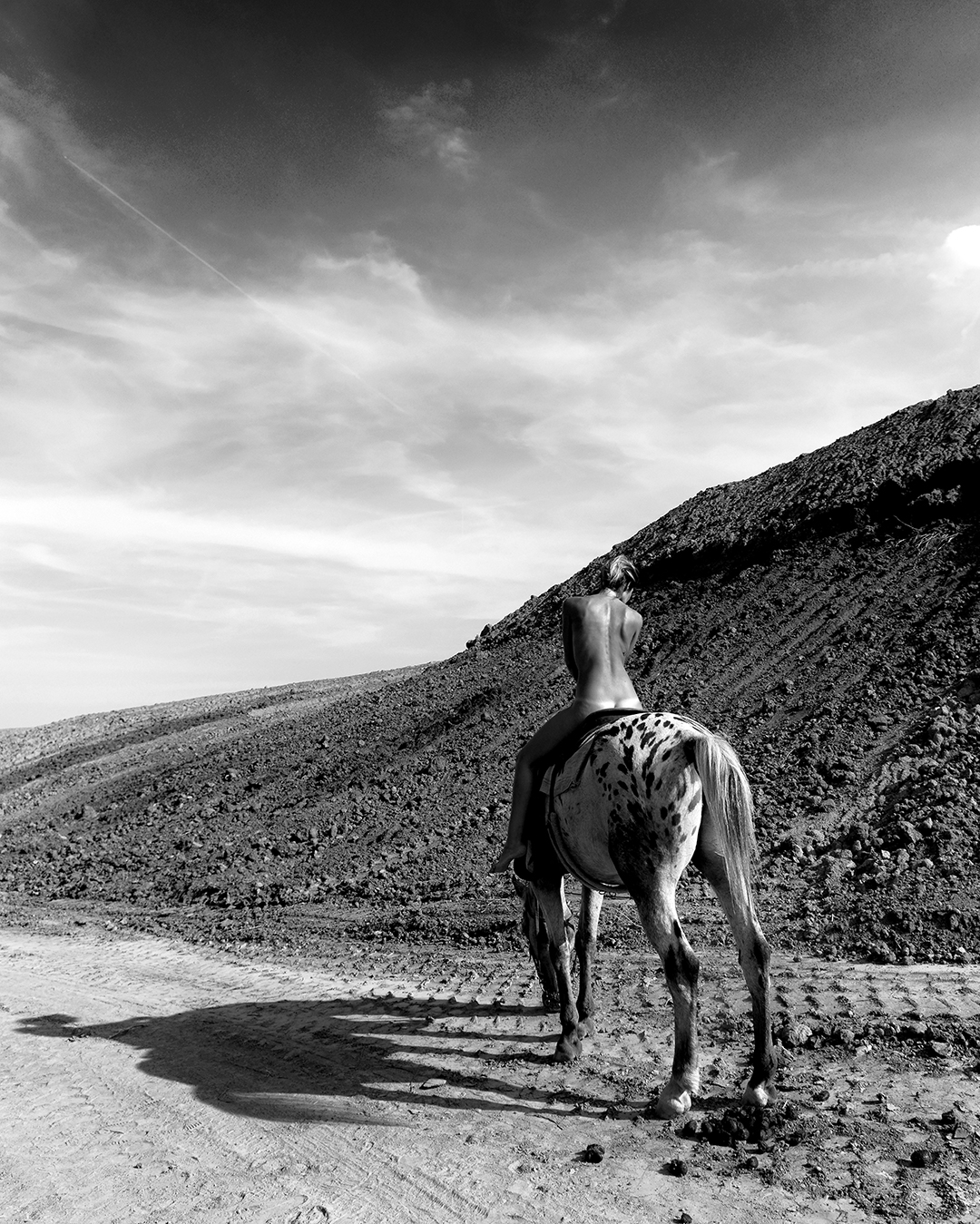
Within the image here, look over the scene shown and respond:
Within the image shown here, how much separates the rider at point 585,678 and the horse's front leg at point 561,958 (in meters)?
0.35

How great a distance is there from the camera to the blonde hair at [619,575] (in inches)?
268

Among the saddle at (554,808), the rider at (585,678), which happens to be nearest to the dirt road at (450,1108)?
the saddle at (554,808)

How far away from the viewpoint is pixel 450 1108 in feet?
18.4

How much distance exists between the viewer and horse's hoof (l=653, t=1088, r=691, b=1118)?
5.16 metres

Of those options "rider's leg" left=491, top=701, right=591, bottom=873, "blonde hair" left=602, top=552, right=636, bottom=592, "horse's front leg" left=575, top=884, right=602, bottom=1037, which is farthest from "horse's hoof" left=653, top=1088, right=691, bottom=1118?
"blonde hair" left=602, top=552, right=636, bottom=592

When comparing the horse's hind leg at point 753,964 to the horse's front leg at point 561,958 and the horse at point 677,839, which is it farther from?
the horse's front leg at point 561,958

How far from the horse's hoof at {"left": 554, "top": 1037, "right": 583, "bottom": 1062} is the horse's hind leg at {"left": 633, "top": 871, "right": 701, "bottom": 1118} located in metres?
0.99

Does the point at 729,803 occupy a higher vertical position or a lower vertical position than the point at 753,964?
higher

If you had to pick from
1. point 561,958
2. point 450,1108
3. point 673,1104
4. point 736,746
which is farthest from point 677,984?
point 736,746

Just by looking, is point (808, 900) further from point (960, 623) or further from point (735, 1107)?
point (960, 623)

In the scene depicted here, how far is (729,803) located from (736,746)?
33.3 ft

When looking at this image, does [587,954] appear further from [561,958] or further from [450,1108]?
[450,1108]

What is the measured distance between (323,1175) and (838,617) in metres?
15.8

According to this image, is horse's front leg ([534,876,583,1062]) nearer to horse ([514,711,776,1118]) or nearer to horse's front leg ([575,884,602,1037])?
horse's front leg ([575,884,602,1037])
